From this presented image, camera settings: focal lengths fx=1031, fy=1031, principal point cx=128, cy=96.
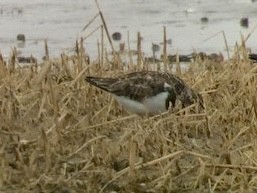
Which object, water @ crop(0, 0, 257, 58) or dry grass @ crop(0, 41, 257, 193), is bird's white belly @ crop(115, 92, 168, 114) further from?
water @ crop(0, 0, 257, 58)

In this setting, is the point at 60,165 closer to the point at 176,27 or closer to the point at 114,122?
the point at 114,122

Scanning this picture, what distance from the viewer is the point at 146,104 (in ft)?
20.5

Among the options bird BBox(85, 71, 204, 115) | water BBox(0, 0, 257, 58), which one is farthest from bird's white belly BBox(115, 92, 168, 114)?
water BBox(0, 0, 257, 58)

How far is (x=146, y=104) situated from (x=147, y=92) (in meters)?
0.10

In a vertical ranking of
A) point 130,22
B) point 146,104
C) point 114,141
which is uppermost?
point 130,22

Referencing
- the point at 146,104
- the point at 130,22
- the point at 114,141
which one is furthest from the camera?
the point at 130,22

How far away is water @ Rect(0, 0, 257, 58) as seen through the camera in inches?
394

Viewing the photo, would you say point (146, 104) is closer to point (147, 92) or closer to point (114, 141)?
point (147, 92)

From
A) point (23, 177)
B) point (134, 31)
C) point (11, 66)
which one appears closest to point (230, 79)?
point (11, 66)

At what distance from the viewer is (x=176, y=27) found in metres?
11.0

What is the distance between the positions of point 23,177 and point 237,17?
22.6ft

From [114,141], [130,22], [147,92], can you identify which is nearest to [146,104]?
[147,92]

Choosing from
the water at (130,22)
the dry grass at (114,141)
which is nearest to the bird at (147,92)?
the dry grass at (114,141)

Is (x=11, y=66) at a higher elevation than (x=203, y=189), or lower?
higher
